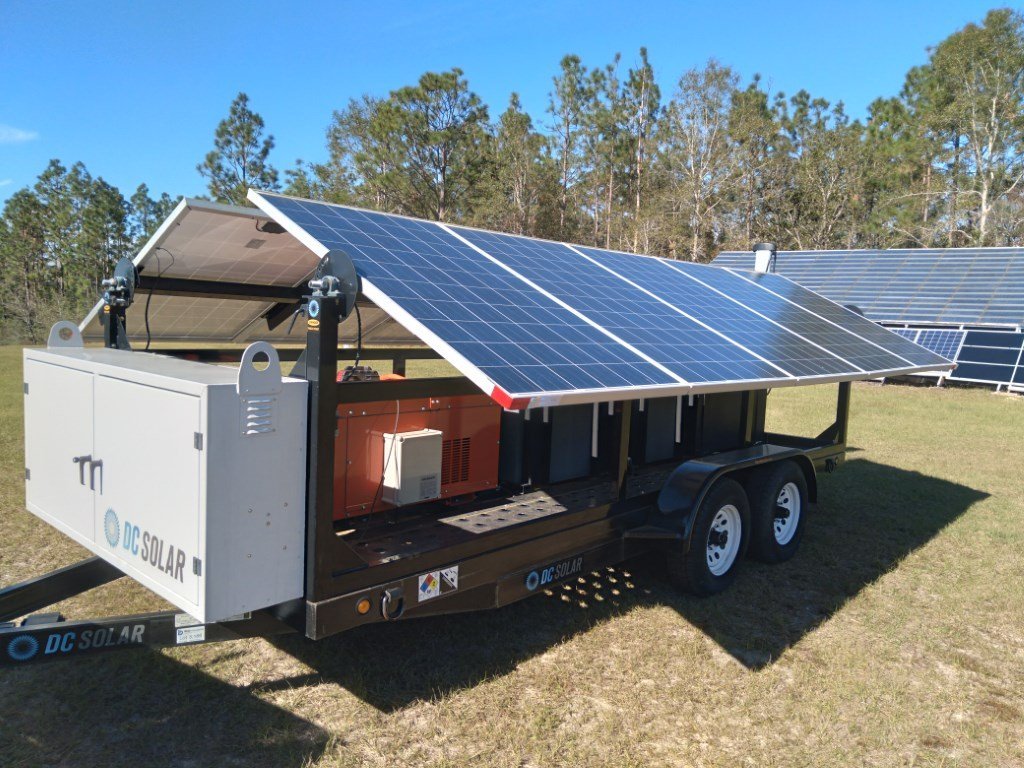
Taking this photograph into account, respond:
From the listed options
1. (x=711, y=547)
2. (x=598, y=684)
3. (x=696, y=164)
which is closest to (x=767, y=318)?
(x=711, y=547)

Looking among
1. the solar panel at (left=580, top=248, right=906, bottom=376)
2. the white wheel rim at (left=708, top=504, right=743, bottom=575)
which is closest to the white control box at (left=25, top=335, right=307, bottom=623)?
the white wheel rim at (left=708, top=504, right=743, bottom=575)

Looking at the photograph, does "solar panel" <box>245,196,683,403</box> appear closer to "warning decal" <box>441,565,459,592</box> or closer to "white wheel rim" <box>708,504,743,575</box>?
"warning decal" <box>441,565,459,592</box>

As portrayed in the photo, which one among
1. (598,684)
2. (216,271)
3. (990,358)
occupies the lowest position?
(598,684)

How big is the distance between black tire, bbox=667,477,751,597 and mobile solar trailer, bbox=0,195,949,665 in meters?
0.02

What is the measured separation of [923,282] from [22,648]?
30.4 meters

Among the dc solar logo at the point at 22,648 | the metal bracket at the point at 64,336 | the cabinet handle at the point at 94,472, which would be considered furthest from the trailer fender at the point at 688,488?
the metal bracket at the point at 64,336

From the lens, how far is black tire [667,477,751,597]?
18.7 ft

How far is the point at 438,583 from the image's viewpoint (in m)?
4.12

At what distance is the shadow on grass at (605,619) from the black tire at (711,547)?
0.53 ft

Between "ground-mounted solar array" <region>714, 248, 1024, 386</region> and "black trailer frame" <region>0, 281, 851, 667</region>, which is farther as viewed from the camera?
"ground-mounted solar array" <region>714, 248, 1024, 386</region>

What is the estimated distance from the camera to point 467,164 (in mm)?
39562

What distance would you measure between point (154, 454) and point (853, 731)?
429cm

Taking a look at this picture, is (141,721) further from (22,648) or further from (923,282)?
(923,282)

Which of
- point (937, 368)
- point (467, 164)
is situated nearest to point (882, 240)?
point (467, 164)
